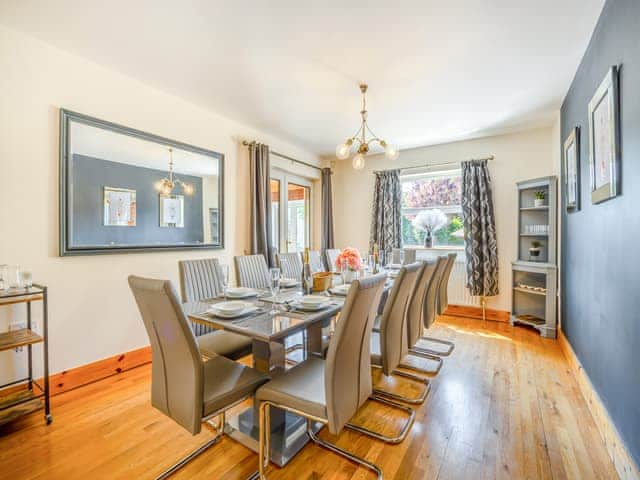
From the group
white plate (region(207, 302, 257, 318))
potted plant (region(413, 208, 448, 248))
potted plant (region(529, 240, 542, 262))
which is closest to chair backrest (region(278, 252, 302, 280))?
white plate (region(207, 302, 257, 318))

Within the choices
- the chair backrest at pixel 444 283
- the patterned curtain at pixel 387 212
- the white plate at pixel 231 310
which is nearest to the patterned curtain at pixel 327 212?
the patterned curtain at pixel 387 212

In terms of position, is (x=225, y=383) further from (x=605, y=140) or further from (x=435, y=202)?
(x=435, y=202)

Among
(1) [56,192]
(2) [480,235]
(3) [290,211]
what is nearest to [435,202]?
(2) [480,235]

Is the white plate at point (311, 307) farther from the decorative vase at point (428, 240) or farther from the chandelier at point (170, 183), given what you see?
the decorative vase at point (428, 240)

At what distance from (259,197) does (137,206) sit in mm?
1450

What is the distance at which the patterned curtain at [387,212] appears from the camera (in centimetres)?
485

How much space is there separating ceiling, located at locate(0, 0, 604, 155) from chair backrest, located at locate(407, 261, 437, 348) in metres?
1.61

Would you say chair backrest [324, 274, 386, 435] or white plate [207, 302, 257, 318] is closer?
chair backrest [324, 274, 386, 435]

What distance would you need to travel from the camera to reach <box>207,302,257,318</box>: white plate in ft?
5.33

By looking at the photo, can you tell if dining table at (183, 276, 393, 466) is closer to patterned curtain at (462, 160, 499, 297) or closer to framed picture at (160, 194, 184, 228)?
framed picture at (160, 194, 184, 228)

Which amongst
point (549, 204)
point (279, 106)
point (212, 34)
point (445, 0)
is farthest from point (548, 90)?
point (212, 34)

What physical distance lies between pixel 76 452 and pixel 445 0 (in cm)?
330

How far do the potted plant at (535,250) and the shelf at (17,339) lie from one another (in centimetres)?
483

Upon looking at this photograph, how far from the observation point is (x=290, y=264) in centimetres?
323
